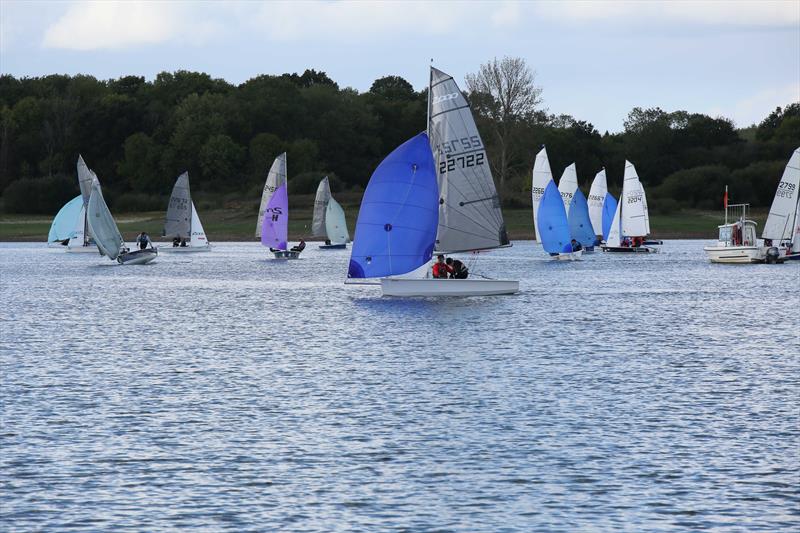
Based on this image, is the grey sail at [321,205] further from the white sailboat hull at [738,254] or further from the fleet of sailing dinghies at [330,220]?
the white sailboat hull at [738,254]

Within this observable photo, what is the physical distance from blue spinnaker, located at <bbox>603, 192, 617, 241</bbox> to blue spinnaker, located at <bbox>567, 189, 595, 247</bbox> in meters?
8.65

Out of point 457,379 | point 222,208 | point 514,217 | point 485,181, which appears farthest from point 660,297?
point 222,208

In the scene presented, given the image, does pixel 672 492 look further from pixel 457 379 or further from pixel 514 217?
pixel 514 217

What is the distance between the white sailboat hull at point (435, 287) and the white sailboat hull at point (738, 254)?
141 feet

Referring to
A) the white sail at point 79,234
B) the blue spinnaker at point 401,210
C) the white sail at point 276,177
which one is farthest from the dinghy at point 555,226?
the white sail at point 79,234

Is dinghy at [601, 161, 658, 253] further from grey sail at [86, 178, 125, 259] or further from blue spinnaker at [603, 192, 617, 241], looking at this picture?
grey sail at [86, 178, 125, 259]

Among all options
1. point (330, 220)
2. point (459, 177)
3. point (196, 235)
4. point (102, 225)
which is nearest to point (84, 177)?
point (102, 225)

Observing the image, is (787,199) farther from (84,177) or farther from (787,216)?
(84,177)

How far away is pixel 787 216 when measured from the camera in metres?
86.6

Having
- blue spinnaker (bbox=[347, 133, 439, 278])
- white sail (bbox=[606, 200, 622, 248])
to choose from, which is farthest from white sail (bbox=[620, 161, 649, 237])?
blue spinnaker (bbox=[347, 133, 439, 278])

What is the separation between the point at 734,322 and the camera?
46.0 m

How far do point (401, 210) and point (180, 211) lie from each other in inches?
2574

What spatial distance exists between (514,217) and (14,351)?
109m

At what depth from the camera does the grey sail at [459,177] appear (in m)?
52.3
